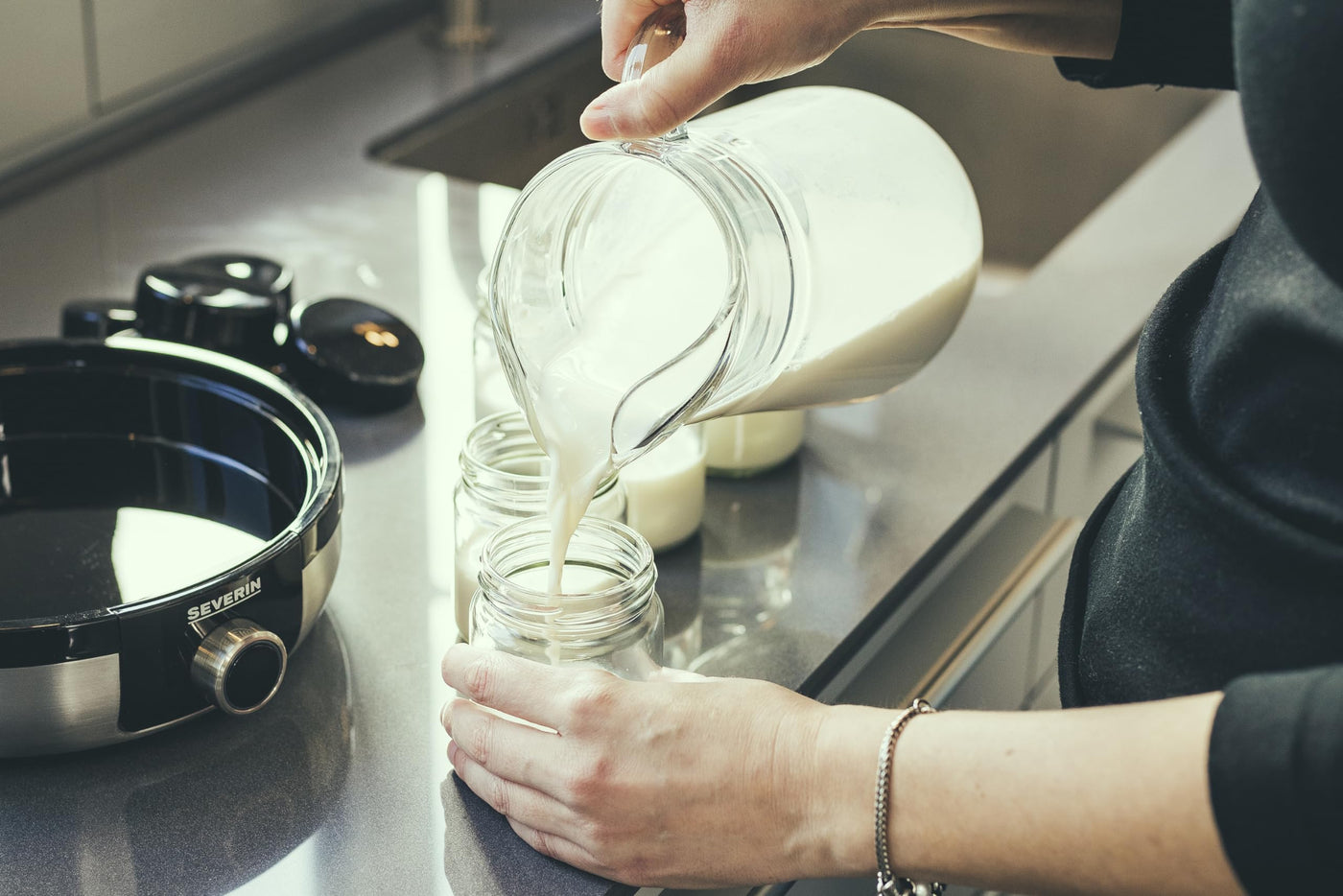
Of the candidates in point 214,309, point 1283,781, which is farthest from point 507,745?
point 214,309

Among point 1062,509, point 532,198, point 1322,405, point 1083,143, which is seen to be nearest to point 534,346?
point 532,198

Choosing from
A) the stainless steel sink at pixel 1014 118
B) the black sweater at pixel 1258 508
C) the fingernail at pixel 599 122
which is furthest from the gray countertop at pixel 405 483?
the fingernail at pixel 599 122

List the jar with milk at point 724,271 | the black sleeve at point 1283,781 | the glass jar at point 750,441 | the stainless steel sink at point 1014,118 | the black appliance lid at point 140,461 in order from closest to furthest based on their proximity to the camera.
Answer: the black sleeve at point 1283,781 < the jar with milk at point 724,271 < the black appliance lid at point 140,461 < the glass jar at point 750,441 < the stainless steel sink at point 1014,118

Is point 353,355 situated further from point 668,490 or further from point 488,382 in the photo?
point 668,490

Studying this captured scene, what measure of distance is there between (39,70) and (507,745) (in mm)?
1003

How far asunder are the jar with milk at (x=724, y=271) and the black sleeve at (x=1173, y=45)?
127 mm

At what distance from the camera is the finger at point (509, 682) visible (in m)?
0.67

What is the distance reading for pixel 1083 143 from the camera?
5.94 ft

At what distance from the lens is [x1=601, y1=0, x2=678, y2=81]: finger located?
2.46ft

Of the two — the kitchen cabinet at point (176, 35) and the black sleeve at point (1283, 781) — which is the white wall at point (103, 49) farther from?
the black sleeve at point (1283, 781)

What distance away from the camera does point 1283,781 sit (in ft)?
1.66

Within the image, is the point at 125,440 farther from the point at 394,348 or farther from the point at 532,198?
the point at 532,198

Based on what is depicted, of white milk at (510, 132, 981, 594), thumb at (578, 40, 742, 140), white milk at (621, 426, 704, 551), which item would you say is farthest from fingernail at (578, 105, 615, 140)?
white milk at (621, 426, 704, 551)

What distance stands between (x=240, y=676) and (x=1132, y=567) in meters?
0.46
